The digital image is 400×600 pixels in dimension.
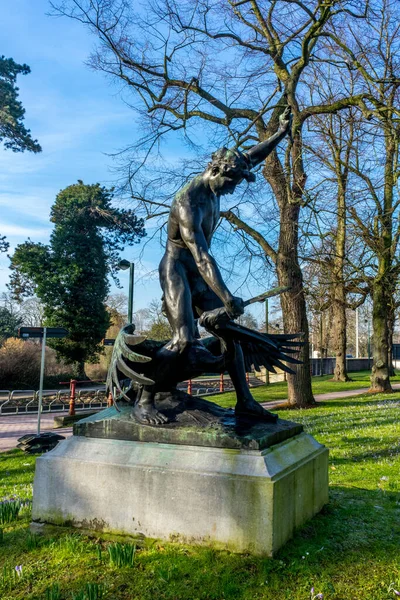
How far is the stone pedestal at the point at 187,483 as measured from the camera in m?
3.48

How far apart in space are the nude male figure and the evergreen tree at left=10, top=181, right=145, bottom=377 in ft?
90.7

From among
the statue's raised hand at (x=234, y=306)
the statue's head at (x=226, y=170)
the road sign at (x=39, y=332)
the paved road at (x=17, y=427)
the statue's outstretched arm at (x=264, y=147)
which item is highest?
the statue's outstretched arm at (x=264, y=147)

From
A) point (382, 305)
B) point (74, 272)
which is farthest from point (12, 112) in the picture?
point (382, 305)

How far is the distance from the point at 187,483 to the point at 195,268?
1.95 m

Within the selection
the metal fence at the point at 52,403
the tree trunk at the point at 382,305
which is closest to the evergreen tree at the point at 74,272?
the metal fence at the point at 52,403

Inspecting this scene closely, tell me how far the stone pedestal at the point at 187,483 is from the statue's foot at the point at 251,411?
14 centimetres

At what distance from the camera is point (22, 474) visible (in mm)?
8125

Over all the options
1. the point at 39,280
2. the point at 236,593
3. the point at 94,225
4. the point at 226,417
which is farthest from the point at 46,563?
the point at 94,225

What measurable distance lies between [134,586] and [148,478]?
0.77m

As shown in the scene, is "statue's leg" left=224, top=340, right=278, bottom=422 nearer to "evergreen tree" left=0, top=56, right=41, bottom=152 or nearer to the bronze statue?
the bronze statue

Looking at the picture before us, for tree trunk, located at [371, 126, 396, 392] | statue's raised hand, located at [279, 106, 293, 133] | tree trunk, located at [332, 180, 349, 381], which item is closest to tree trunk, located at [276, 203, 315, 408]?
tree trunk, located at [332, 180, 349, 381]

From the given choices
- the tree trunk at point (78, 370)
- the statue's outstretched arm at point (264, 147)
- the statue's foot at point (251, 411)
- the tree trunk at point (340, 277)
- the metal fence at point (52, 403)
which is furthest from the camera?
the tree trunk at point (78, 370)

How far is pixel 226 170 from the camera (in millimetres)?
4605

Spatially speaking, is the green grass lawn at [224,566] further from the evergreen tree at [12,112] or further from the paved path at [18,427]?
the evergreen tree at [12,112]
